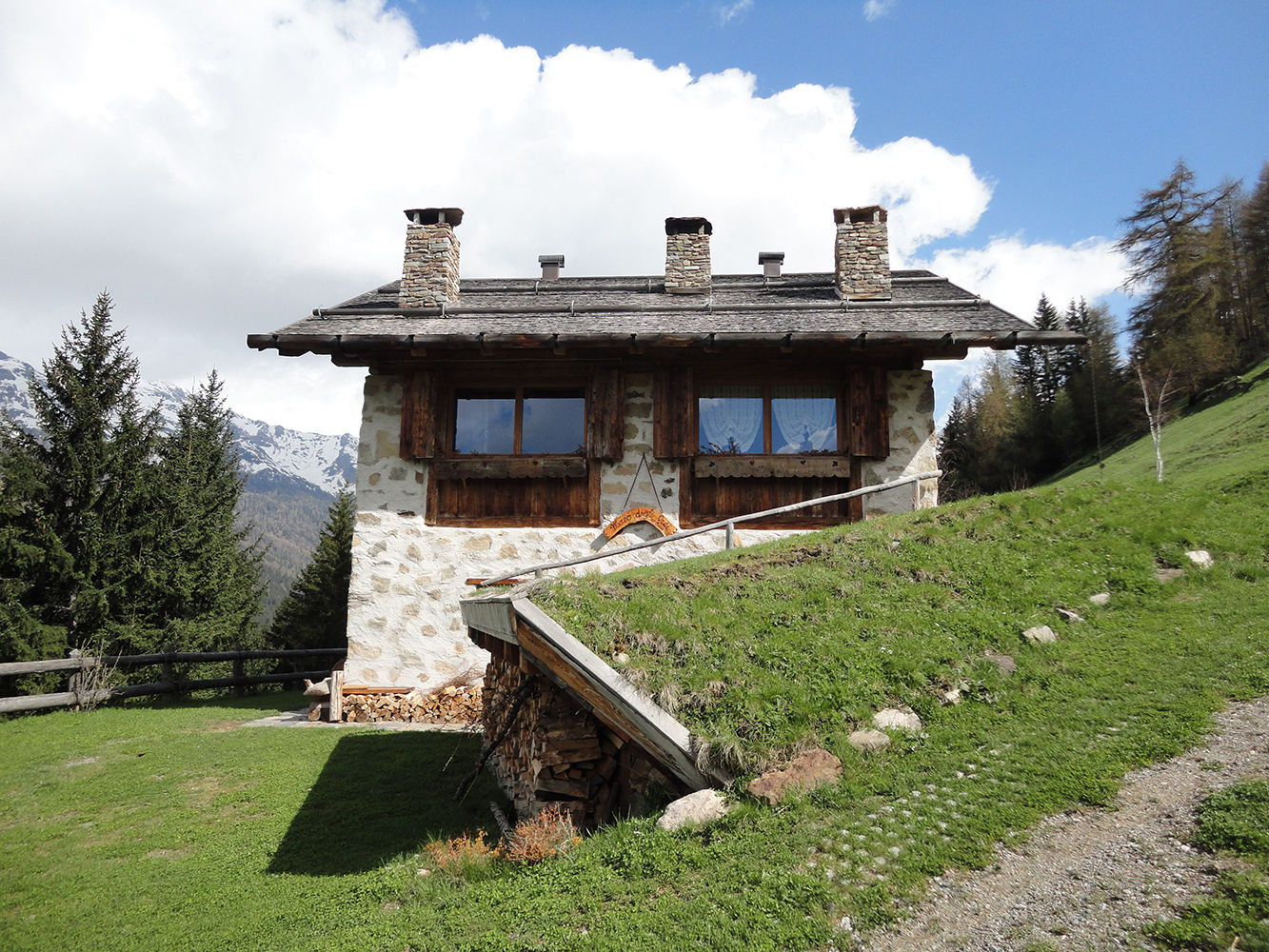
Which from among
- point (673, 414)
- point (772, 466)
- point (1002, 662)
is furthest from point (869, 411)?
point (1002, 662)

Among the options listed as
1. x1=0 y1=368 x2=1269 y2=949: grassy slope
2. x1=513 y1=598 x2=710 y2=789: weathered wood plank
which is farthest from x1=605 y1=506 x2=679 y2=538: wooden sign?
x1=513 y1=598 x2=710 y2=789: weathered wood plank

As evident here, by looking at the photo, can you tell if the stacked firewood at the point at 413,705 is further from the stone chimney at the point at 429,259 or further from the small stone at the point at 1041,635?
the small stone at the point at 1041,635

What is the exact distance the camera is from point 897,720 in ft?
17.7

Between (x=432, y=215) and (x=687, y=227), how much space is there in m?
4.93

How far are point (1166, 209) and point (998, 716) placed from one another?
4451cm

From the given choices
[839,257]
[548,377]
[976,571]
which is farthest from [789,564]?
[839,257]

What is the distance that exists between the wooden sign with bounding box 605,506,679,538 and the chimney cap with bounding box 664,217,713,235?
19.6 feet

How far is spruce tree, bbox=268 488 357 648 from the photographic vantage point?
23.2m

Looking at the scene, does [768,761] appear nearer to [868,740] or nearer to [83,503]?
[868,740]

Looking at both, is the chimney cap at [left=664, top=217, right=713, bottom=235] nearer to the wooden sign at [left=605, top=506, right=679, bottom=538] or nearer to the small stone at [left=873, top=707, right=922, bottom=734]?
the wooden sign at [left=605, top=506, right=679, bottom=538]

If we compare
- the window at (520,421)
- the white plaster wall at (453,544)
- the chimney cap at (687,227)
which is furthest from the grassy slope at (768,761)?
the chimney cap at (687,227)

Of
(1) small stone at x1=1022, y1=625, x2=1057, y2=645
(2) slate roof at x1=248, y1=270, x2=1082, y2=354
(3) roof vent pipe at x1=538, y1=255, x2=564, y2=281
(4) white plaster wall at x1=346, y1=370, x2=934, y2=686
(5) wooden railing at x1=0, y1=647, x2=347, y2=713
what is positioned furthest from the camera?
(3) roof vent pipe at x1=538, y1=255, x2=564, y2=281

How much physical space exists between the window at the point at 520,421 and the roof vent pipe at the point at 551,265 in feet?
15.4

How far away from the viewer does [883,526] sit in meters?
8.70
